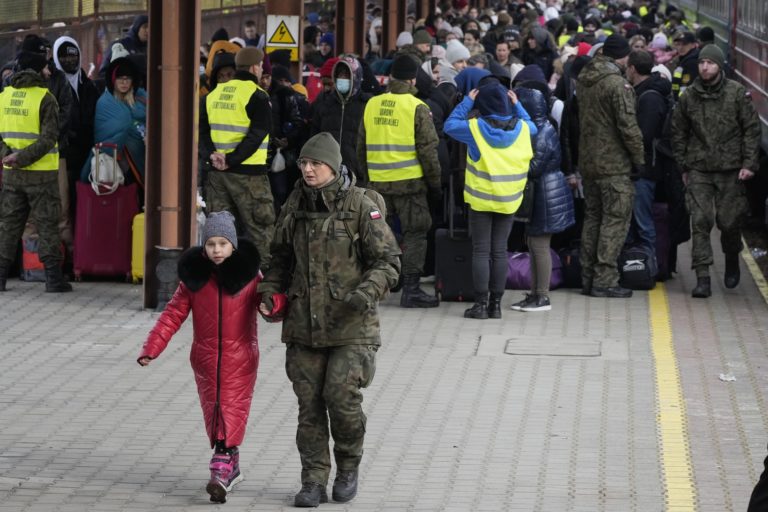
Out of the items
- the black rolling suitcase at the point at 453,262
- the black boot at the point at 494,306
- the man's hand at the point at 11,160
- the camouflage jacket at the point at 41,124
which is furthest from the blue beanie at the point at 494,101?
the man's hand at the point at 11,160

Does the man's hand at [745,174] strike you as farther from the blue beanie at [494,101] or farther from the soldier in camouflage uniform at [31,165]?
the soldier in camouflage uniform at [31,165]

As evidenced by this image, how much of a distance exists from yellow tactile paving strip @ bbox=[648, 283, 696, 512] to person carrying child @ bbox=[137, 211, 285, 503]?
1.94m

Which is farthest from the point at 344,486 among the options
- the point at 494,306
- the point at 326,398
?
the point at 494,306

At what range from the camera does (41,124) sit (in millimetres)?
12539

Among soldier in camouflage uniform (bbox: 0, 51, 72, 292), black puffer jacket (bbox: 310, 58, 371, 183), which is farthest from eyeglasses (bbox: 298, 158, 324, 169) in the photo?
soldier in camouflage uniform (bbox: 0, 51, 72, 292)

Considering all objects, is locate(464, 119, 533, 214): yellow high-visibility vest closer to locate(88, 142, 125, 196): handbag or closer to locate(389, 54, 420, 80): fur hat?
locate(389, 54, 420, 80): fur hat

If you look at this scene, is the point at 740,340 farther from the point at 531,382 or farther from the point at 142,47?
the point at 142,47

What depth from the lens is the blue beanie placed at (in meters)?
11.5

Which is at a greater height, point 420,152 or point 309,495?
point 420,152

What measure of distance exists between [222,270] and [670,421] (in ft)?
9.31

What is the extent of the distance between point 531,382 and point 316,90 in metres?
8.82

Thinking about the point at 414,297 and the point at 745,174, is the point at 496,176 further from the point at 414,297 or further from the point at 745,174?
the point at 745,174

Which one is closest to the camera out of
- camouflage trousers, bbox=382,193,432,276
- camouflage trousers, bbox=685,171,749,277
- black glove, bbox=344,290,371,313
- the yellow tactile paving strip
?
black glove, bbox=344,290,371,313

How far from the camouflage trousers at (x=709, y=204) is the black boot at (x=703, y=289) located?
4 cm
